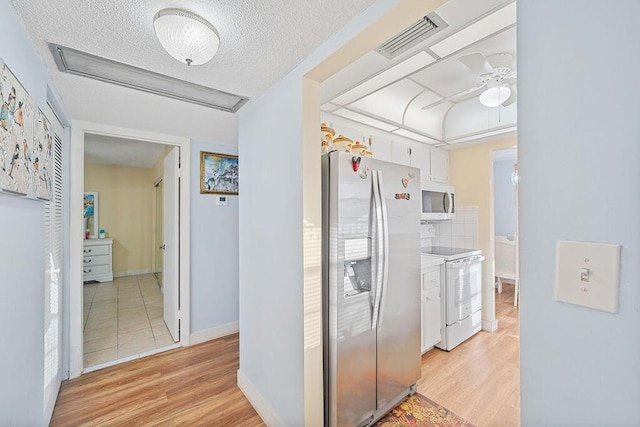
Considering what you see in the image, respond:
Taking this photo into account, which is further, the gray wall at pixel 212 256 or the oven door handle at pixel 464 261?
the gray wall at pixel 212 256

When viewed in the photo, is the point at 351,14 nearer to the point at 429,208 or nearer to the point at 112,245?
the point at 429,208

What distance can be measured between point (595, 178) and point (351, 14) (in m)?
1.09

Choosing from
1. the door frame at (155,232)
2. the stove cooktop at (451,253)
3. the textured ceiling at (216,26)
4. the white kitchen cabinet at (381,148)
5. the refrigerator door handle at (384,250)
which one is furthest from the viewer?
the door frame at (155,232)

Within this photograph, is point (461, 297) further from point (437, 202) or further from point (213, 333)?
point (213, 333)

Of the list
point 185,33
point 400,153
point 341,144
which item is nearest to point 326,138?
point 341,144

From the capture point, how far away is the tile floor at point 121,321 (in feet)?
9.24

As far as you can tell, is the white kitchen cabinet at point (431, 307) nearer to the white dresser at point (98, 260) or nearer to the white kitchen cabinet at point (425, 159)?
the white kitchen cabinet at point (425, 159)

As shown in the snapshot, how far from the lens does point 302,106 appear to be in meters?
1.54

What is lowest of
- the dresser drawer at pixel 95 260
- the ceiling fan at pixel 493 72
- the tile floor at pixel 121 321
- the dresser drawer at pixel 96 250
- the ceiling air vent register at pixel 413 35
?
the tile floor at pixel 121 321

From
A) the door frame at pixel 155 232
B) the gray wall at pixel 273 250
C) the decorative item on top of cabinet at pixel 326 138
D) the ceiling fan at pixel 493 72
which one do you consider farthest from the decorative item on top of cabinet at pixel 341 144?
the door frame at pixel 155 232

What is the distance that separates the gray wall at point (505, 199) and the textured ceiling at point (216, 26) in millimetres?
5357

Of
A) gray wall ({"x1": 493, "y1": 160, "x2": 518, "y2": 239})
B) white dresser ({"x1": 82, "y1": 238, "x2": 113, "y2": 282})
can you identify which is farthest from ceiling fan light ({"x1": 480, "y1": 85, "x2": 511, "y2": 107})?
white dresser ({"x1": 82, "y1": 238, "x2": 113, "y2": 282})

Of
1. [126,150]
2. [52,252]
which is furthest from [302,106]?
[126,150]

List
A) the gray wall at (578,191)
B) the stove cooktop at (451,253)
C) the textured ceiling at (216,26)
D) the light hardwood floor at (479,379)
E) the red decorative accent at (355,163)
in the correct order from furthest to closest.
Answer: the stove cooktop at (451,253) → the light hardwood floor at (479,379) → the red decorative accent at (355,163) → the textured ceiling at (216,26) → the gray wall at (578,191)
